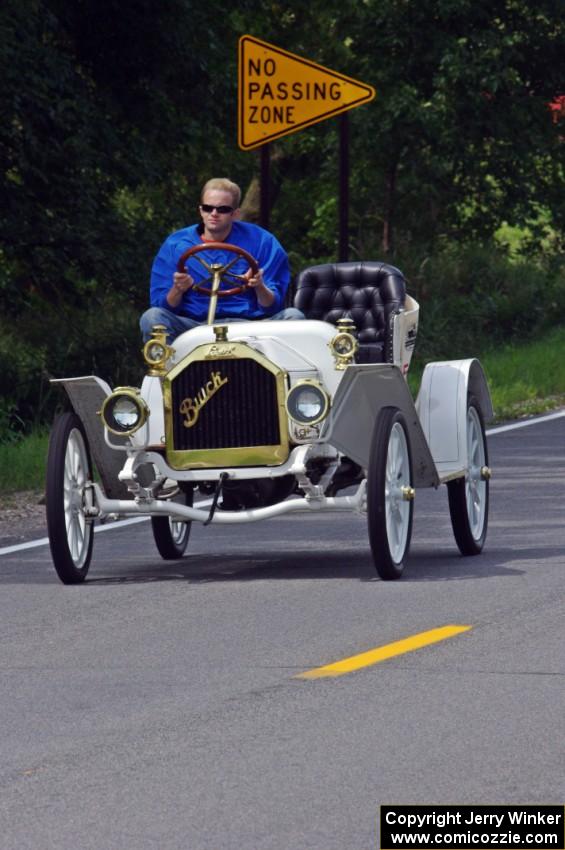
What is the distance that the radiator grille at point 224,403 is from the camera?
32.5 ft

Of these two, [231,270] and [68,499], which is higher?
[231,270]

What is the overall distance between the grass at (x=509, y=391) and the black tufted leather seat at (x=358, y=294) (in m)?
3.19

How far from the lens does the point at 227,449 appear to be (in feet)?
32.4

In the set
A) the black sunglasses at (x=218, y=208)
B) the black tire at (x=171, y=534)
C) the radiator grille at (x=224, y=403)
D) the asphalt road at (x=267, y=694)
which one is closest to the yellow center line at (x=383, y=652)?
the asphalt road at (x=267, y=694)

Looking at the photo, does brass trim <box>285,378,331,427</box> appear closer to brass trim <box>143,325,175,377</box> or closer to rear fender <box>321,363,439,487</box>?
rear fender <box>321,363,439,487</box>

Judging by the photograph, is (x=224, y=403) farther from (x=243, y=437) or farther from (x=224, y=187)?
(x=224, y=187)

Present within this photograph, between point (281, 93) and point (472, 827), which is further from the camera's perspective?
point (281, 93)

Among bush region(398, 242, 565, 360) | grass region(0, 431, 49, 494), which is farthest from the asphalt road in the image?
bush region(398, 242, 565, 360)

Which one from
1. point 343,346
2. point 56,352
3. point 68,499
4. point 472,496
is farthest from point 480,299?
point 68,499

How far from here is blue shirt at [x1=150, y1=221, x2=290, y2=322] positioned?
34.4 ft

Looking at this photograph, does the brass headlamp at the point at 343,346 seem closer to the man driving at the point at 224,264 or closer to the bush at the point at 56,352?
the man driving at the point at 224,264

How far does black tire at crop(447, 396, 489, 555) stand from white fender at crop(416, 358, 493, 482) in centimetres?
12

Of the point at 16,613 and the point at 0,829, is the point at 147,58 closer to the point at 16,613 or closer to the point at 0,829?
the point at 16,613

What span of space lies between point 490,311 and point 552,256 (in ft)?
12.3
